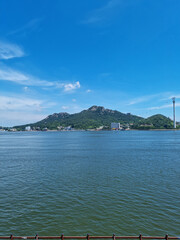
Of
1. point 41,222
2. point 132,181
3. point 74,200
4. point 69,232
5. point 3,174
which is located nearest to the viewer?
point 69,232

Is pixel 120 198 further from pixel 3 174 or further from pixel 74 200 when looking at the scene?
pixel 3 174

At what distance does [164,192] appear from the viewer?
31.0 metres

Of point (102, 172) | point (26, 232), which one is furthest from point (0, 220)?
point (102, 172)

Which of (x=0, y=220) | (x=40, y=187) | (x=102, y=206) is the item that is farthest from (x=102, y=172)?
(x=0, y=220)

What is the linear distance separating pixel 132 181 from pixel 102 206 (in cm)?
1343

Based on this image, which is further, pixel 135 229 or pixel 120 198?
pixel 120 198

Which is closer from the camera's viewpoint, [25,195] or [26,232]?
[26,232]

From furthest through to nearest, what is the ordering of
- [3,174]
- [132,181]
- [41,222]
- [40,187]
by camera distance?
[3,174] → [132,181] → [40,187] → [41,222]

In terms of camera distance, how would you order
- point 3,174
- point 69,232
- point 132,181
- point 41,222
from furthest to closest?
point 3,174 → point 132,181 → point 41,222 → point 69,232

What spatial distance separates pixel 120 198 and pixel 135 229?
28.1 ft

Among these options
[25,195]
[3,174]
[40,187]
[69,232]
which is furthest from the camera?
[3,174]

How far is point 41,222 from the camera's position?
2183cm

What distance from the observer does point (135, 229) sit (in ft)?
66.6

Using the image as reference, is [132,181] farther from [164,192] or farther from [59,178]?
[59,178]
